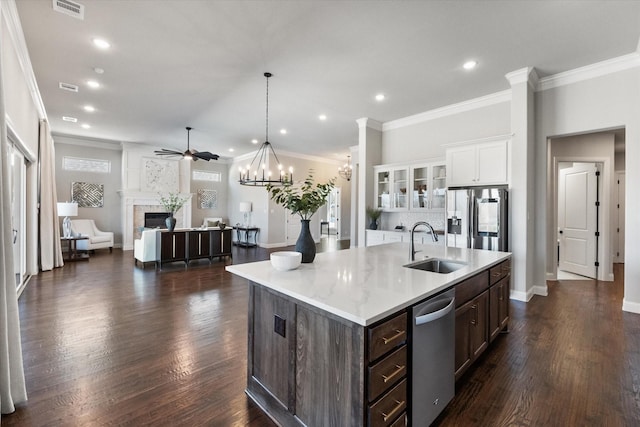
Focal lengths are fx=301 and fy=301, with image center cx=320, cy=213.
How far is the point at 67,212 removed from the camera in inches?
279

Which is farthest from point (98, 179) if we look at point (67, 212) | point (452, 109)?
point (452, 109)

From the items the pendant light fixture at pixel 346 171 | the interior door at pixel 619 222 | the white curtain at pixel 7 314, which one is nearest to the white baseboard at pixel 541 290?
the interior door at pixel 619 222

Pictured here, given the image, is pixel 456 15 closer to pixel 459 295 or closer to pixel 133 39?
pixel 459 295

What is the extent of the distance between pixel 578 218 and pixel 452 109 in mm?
3232

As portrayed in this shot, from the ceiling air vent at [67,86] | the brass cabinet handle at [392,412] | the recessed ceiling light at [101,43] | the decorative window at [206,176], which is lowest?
the brass cabinet handle at [392,412]

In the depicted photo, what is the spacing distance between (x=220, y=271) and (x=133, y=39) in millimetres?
4102

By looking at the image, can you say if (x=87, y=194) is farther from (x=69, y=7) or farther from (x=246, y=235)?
(x=69, y=7)

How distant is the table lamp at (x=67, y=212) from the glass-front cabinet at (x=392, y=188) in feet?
23.5

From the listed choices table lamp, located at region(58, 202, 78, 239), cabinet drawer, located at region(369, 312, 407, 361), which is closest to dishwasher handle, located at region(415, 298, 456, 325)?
cabinet drawer, located at region(369, 312, 407, 361)

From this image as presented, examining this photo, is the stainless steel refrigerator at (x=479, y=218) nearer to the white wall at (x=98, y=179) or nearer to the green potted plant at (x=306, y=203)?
the green potted plant at (x=306, y=203)

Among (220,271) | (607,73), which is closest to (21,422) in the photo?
(220,271)

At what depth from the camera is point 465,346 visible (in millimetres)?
2180

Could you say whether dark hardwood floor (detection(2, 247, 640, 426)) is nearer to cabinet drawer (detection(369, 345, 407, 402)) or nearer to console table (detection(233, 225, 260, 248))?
cabinet drawer (detection(369, 345, 407, 402))

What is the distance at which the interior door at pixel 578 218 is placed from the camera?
5.54 meters
